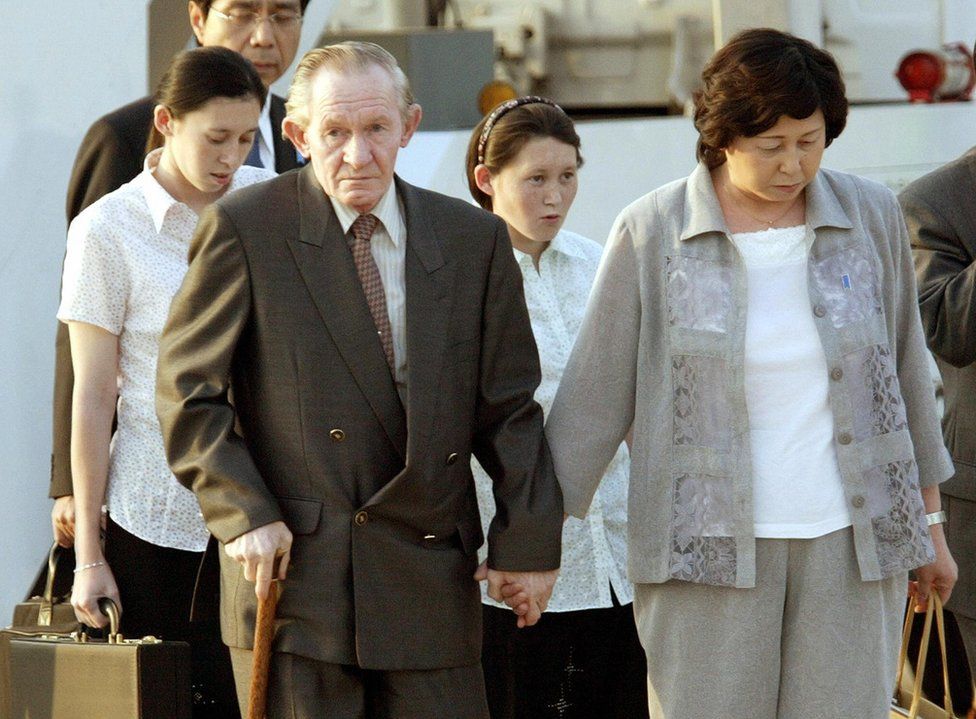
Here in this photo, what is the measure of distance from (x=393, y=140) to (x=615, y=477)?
1258 millimetres

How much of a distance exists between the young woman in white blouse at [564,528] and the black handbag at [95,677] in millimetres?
920

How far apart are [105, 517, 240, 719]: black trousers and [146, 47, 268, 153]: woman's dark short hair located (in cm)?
86

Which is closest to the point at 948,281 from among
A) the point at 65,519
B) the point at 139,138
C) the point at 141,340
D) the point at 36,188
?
the point at 141,340

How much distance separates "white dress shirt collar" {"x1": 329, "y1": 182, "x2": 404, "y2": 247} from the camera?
301cm

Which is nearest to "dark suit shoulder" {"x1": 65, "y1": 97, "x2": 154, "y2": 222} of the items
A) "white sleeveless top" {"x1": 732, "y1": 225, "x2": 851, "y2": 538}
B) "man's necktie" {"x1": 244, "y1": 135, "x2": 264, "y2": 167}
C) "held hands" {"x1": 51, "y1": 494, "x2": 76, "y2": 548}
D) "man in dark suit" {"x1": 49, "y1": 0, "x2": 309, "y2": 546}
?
"man in dark suit" {"x1": 49, "y1": 0, "x2": 309, "y2": 546}

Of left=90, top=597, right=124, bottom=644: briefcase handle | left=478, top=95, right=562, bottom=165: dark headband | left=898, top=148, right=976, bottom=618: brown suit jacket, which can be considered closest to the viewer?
left=90, top=597, right=124, bottom=644: briefcase handle

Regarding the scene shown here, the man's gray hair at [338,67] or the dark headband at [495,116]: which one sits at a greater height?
the dark headband at [495,116]

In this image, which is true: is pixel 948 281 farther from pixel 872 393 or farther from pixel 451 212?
pixel 451 212

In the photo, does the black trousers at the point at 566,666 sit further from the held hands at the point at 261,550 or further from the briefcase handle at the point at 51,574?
the held hands at the point at 261,550

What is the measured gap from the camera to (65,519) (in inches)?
138

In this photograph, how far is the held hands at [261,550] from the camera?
2.83 metres

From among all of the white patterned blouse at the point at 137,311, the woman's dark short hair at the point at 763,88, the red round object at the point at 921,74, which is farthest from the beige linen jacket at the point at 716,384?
the red round object at the point at 921,74

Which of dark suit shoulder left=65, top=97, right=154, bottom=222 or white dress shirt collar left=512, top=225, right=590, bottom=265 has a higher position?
dark suit shoulder left=65, top=97, right=154, bottom=222

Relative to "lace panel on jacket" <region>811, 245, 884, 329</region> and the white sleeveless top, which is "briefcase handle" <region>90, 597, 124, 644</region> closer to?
the white sleeveless top
